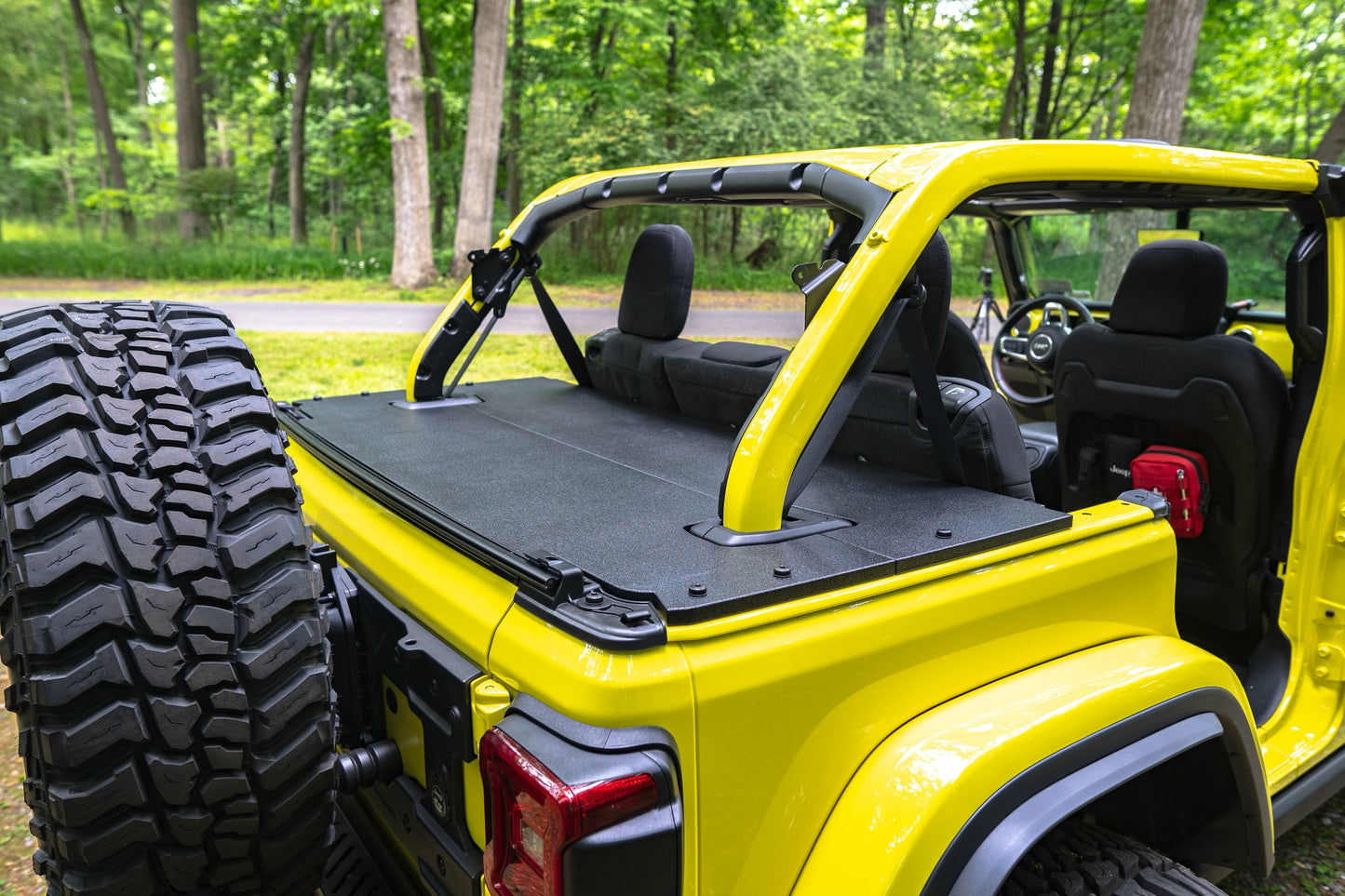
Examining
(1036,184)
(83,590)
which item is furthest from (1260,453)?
(83,590)

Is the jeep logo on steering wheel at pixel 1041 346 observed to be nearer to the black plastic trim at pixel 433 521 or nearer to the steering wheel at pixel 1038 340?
the steering wheel at pixel 1038 340

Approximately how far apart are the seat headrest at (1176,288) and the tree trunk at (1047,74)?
794 inches

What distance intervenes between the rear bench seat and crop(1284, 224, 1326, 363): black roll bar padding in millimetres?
838

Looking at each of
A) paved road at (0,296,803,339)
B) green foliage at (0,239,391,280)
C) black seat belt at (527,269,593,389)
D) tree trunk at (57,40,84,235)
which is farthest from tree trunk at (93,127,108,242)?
black seat belt at (527,269,593,389)

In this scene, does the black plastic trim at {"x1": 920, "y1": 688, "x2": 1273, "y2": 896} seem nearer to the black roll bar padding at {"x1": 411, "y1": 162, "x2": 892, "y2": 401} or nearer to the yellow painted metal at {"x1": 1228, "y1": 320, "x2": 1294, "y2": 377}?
the black roll bar padding at {"x1": 411, "y1": 162, "x2": 892, "y2": 401}

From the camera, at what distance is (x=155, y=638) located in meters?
1.34

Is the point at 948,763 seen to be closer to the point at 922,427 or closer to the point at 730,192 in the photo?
the point at 922,427

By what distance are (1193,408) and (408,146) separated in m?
13.4

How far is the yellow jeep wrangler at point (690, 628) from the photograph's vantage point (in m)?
1.27

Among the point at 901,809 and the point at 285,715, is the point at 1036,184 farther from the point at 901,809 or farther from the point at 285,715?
the point at 285,715

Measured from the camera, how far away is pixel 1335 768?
2404 mm

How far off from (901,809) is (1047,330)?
13.2 feet

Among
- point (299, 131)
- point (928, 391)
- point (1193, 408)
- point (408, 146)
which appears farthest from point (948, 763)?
point (299, 131)

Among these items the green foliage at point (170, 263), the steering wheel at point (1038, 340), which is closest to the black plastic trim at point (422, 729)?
the steering wheel at point (1038, 340)
